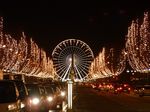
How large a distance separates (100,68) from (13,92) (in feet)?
537

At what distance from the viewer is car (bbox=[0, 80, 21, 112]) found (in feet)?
48.7

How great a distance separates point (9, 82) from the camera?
16.2m

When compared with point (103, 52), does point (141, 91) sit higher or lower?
lower

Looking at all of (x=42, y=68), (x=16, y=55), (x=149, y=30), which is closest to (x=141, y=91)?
(x=149, y=30)

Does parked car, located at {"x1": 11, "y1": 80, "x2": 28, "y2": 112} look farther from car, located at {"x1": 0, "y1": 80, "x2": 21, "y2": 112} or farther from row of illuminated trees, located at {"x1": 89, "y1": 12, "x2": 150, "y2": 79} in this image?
row of illuminated trees, located at {"x1": 89, "y1": 12, "x2": 150, "y2": 79}

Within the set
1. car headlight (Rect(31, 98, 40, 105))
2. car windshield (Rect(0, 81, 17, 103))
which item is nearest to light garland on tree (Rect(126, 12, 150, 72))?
car headlight (Rect(31, 98, 40, 105))

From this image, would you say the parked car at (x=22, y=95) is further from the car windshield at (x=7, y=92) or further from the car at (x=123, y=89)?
the car at (x=123, y=89)

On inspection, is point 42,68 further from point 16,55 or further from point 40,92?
point 40,92

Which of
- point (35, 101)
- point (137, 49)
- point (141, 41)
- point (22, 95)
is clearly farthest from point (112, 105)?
point (137, 49)

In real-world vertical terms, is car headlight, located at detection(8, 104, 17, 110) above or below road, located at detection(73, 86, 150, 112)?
below

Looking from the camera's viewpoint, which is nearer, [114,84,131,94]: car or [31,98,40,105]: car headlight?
[31,98,40,105]: car headlight

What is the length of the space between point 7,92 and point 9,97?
0.26 meters

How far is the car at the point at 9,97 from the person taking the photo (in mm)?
14854

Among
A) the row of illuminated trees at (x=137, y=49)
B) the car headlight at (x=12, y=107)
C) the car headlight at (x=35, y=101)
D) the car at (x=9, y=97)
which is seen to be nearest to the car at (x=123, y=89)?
the row of illuminated trees at (x=137, y=49)
